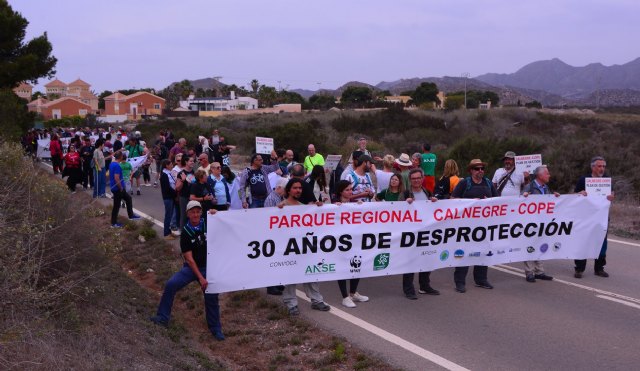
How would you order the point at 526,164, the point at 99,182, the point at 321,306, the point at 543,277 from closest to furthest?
the point at 321,306
the point at 543,277
the point at 526,164
the point at 99,182

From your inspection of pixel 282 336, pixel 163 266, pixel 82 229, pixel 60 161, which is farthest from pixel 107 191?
pixel 282 336

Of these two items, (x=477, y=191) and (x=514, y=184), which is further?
(x=514, y=184)

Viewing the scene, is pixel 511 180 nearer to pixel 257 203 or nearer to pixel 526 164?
→ pixel 526 164

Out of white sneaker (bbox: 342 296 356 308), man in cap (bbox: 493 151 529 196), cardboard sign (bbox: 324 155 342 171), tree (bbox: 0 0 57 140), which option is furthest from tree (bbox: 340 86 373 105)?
white sneaker (bbox: 342 296 356 308)

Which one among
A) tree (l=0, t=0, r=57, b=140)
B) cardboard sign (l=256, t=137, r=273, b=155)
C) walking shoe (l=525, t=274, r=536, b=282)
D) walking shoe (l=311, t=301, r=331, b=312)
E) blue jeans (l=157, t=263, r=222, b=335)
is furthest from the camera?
tree (l=0, t=0, r=57, b=140)

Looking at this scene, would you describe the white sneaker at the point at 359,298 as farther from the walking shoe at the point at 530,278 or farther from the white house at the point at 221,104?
the white house at the point at 221,104

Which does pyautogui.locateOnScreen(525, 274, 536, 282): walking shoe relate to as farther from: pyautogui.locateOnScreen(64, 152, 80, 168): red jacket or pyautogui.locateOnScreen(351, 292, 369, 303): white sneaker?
pyautogui.locateOnScreen(64, 152, 80, 168): red jacket

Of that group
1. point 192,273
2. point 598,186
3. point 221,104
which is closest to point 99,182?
point 192,273

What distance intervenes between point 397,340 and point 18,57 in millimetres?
29499

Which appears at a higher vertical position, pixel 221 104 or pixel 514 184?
pixel 221 104

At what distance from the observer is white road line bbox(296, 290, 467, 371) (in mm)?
6230

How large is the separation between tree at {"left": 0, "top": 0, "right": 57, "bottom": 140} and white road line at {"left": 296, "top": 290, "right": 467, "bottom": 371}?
2449 cm

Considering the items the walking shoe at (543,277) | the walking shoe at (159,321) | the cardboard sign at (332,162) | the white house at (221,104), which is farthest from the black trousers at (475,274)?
the white house at (221,104)

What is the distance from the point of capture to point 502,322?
7445 mm
